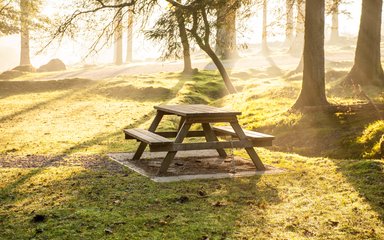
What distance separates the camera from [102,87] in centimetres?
2164

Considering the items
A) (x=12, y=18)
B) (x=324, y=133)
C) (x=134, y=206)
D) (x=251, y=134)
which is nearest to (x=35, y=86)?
(x=12, y=18)

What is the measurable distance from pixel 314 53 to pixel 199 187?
21.6 feet

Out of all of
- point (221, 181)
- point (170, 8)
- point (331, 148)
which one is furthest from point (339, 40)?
point (221, 181)

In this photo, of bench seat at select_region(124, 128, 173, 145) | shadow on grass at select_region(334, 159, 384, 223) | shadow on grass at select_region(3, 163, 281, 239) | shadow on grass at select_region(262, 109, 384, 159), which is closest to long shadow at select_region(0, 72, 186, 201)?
shadow on grass at select_region(3, 163, 281, 239)

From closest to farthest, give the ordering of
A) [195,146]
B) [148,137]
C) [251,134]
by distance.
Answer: [195,146] < [148,137] < [251,134]

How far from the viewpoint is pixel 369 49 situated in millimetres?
15602

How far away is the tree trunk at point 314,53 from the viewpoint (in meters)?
12.4

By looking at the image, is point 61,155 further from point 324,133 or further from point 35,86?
point 35,86

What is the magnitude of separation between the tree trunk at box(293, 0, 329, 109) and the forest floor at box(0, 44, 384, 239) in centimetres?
72

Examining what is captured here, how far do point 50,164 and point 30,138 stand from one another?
11.9ft

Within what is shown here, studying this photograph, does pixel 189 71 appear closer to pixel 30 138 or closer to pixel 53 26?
pixel 53 26

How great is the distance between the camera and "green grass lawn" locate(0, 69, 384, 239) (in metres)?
5.27

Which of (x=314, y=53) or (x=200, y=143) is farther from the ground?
(x=314, y=53)

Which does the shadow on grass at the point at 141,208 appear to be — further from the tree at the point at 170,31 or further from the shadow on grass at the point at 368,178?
the tree at the point at 170,31
